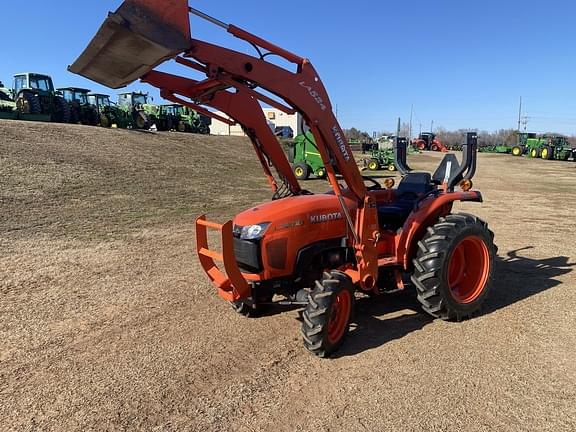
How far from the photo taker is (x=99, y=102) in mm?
28562

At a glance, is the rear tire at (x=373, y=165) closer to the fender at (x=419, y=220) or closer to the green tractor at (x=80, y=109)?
the green tractor at (x=80, y=109)

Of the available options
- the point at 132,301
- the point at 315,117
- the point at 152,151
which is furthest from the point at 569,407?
the point at 152,151

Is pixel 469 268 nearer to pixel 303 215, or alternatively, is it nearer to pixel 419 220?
pixel 419 220

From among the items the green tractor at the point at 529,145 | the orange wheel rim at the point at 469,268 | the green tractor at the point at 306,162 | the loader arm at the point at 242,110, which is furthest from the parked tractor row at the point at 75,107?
the green tractor at the point at 529,145

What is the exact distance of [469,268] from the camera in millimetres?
5102

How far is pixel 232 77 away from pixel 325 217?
1.56 meters

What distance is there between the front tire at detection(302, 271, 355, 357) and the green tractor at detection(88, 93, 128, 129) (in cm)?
2551

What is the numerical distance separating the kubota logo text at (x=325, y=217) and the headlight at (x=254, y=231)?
1.44 ft

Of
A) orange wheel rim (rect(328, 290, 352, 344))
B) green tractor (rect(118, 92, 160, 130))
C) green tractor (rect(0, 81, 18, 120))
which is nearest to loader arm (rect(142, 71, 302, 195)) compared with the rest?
orange wheel rim (rect(328, 290, 352, 344))

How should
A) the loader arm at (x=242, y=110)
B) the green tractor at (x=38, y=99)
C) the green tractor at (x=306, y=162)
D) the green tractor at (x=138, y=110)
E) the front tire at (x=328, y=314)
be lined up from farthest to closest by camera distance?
the green tractor at (x=138, y=110), the green tractor at (x=38, y=99), the green tractor at (x=306, y=162), the loader arm at (x=242, y=110), the front tire at (x=328, y=314)

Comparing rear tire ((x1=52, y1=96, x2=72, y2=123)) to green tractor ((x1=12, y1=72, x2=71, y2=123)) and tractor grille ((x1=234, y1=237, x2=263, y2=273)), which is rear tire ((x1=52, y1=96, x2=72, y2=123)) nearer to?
green tractor ((x1=12, y1=72, x2=71, y2=123))

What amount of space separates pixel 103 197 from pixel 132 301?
22.7 feet

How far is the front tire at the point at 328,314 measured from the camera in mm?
3713

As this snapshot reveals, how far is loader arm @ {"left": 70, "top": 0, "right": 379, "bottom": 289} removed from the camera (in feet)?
9.55
